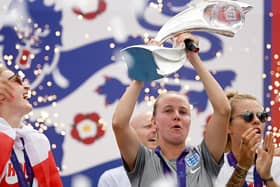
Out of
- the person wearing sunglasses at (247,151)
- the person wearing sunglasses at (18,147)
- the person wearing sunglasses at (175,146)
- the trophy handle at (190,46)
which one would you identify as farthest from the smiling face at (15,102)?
the person wearing sunglasses at (247,151)

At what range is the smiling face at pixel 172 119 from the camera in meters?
2.87

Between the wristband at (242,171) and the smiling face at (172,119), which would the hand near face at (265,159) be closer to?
the wristband at (242,171)

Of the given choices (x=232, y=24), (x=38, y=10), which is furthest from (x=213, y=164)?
(x=38, y=10)

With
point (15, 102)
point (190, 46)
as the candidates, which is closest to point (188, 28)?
point (190, 46)

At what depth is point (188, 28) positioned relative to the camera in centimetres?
283

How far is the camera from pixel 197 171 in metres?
2.81

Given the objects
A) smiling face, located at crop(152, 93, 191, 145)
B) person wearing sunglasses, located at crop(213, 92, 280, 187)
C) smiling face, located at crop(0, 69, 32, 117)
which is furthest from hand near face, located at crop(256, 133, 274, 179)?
smiling face, located at crop(0, 69, 32, 117)

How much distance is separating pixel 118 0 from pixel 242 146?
1.69 meters

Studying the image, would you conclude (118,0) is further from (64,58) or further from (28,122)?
(28,122)

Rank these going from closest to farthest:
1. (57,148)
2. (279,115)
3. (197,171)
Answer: (197,171)
(57,148)
(279,115)

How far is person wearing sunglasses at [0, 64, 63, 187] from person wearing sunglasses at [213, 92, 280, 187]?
701 millimetres

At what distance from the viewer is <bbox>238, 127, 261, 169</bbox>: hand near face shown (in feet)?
9.25

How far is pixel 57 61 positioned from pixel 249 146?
1.70 meters

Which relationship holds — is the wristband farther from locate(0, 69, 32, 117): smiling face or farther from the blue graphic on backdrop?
the blue graphic on backdrop
